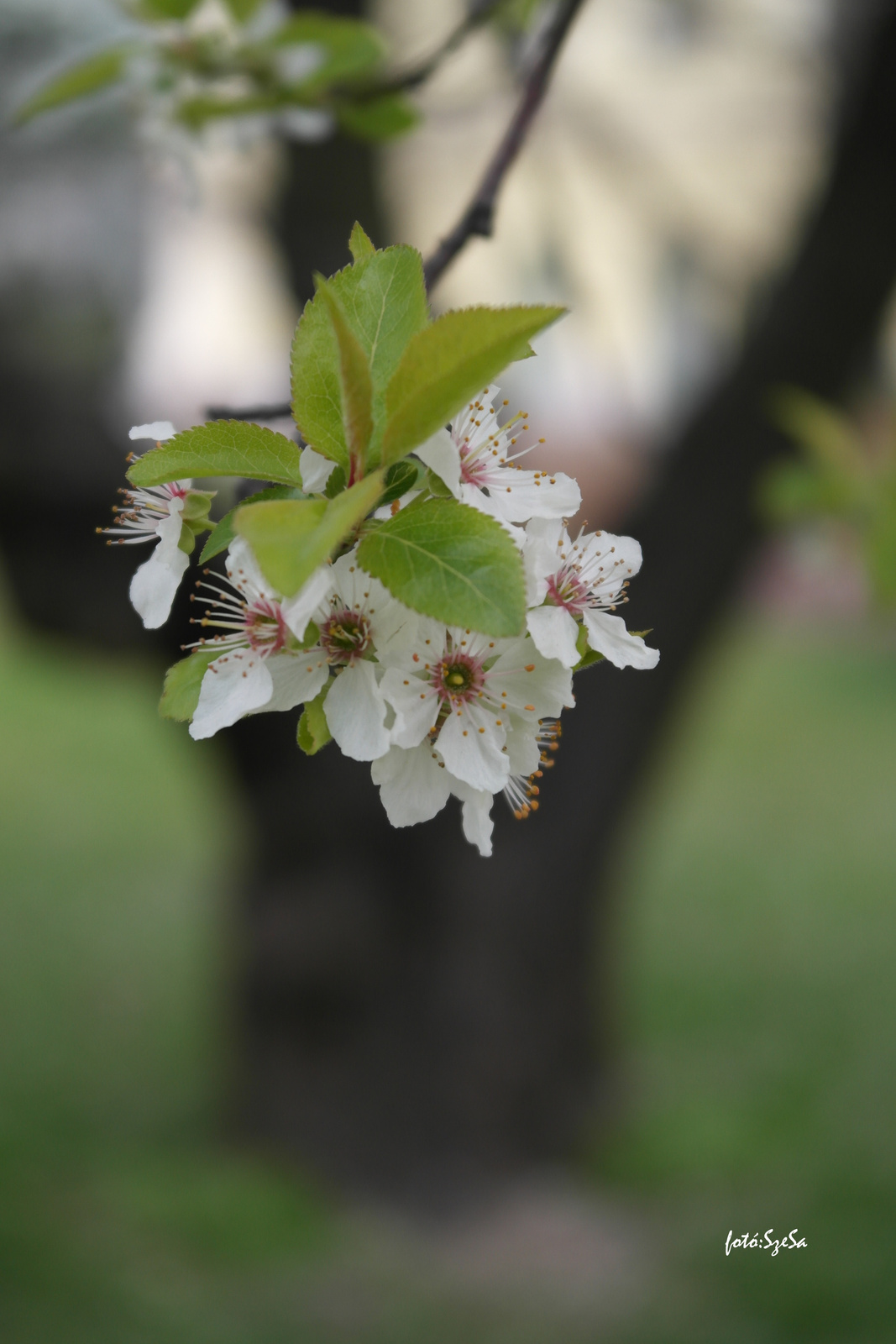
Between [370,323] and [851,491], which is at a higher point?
[851,491]

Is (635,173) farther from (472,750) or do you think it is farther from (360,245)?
(472,750)

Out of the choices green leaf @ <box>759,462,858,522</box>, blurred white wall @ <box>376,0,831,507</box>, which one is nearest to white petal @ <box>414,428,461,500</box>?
green leaf @ <box>759,462,858,522</box>

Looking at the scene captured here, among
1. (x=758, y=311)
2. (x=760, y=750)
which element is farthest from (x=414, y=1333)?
(x=760, y=750)

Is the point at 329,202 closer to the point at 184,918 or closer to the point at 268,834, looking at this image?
the point at 268,834

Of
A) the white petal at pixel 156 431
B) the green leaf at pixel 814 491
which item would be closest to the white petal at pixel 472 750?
the white petal at pixel 156 431

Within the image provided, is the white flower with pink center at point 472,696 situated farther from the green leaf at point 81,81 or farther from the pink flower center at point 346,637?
the green leaf at point 81,81

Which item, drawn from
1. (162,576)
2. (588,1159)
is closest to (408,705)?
(162,576)
